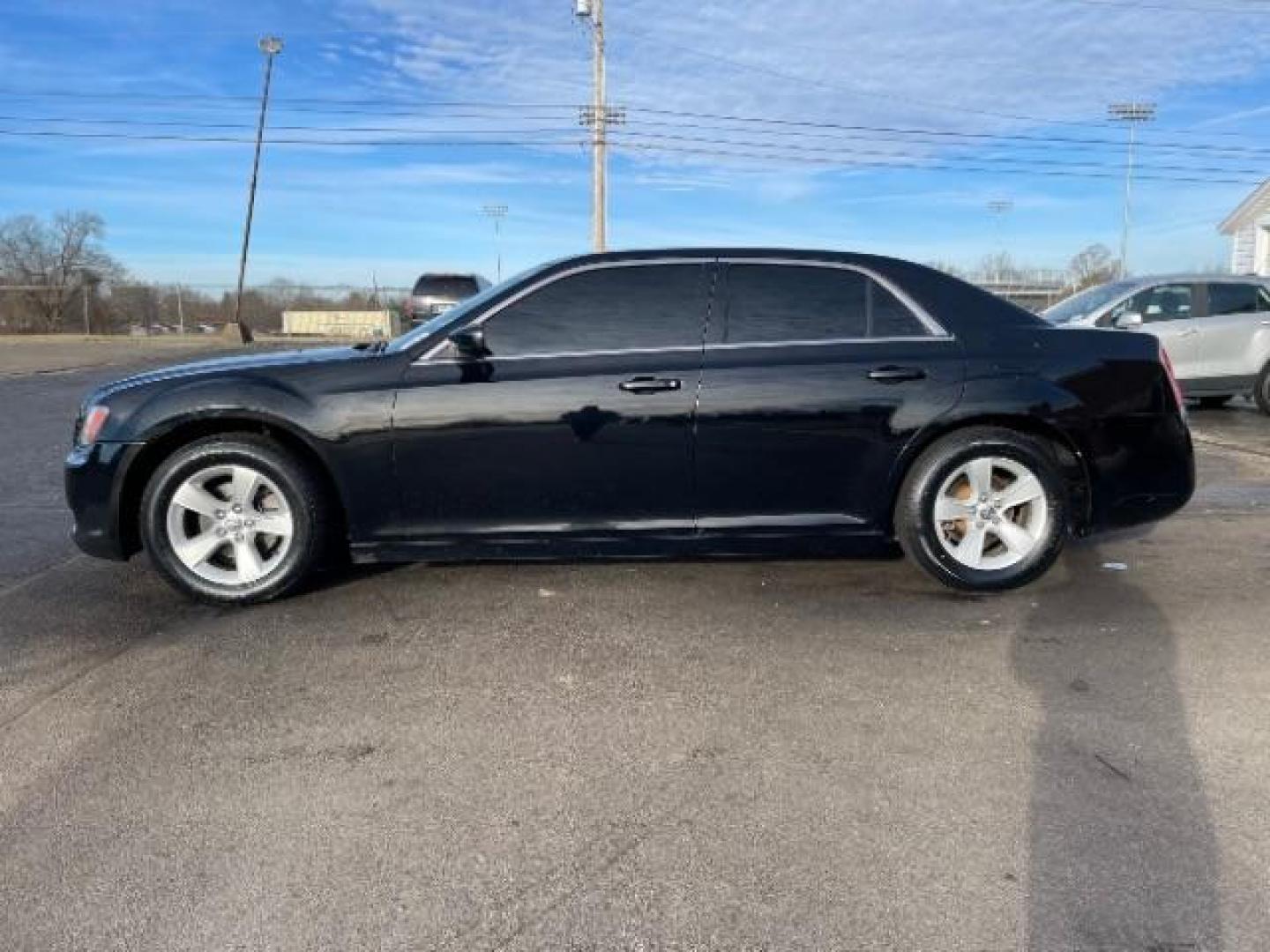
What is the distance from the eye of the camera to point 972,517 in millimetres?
4621

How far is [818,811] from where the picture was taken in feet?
8.93

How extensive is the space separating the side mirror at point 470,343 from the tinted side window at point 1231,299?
10.2 metres

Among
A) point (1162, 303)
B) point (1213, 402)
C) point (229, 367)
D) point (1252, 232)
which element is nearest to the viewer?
point (229, 367)

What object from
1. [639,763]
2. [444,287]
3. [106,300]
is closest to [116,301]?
[106,300]

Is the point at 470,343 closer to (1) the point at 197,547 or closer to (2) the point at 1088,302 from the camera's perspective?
(1) the point at 197,547

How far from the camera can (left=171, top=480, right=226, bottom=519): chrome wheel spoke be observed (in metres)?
4.43

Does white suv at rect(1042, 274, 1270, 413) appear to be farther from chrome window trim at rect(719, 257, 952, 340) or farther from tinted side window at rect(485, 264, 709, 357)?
tinted side window at rect(485, 264, 709, 357)

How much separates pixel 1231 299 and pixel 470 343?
414 inches

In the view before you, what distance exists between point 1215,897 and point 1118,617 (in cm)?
216

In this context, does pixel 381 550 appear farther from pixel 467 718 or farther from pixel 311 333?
pixel 311 333

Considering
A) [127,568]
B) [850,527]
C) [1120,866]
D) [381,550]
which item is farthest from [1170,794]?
[127,568]

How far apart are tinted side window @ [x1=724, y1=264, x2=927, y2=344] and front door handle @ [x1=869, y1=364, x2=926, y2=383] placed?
0.20 metres

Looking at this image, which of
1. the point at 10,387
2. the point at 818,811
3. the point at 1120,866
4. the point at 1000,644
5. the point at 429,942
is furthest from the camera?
the point at 10,387

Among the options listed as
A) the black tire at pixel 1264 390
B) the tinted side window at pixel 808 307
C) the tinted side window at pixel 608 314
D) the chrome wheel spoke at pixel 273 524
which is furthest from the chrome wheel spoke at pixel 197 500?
the black tire at pixel 1264 390
